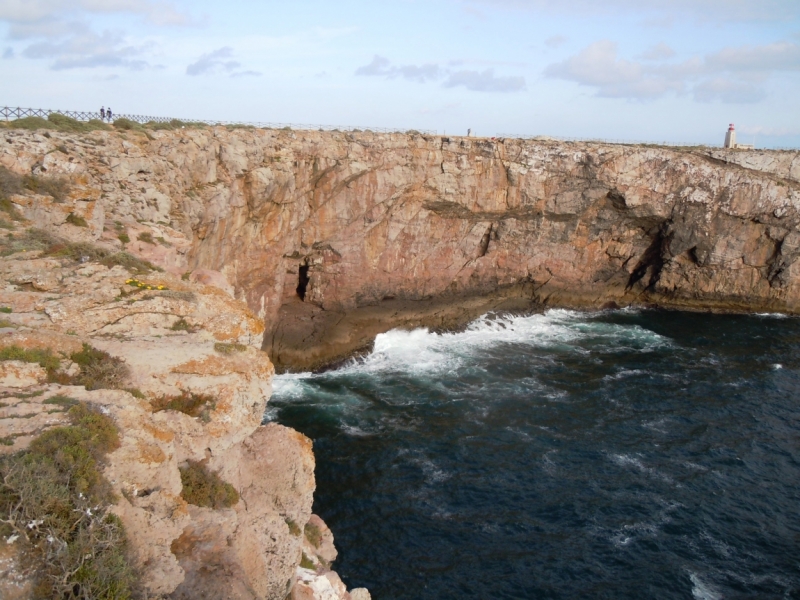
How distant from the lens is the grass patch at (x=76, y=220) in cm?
2277

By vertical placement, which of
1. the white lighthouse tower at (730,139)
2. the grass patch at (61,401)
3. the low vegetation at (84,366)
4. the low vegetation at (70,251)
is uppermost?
the white lighthouse tower at (730,139)

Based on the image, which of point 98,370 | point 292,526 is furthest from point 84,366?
point 292,526

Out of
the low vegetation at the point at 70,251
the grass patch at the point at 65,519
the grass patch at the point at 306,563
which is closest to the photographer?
the grass patch at the point at 65,519

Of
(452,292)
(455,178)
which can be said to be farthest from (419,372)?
(455,178)

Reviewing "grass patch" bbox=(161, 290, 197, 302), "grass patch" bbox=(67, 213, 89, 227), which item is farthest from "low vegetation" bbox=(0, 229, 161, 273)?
"grass patch" bbox=(67, 213, 89, 227)

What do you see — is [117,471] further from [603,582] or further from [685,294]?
[685,294]

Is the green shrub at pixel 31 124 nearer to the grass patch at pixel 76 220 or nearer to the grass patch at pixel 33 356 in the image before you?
the grass patch at pixel 76 220

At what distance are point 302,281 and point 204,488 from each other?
39500 millimetres

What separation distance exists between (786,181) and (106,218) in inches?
2488

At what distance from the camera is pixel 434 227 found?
54.5m

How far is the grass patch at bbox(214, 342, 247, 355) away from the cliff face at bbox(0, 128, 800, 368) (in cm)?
2010

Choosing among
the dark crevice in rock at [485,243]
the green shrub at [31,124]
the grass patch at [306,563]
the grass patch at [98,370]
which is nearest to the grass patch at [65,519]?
the grass patch at [98,370]

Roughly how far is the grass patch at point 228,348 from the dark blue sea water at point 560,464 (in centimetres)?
1393

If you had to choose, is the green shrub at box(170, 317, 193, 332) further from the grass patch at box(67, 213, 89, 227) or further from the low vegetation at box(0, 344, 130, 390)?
the grass patch at box(67, 213, 89, 227)
